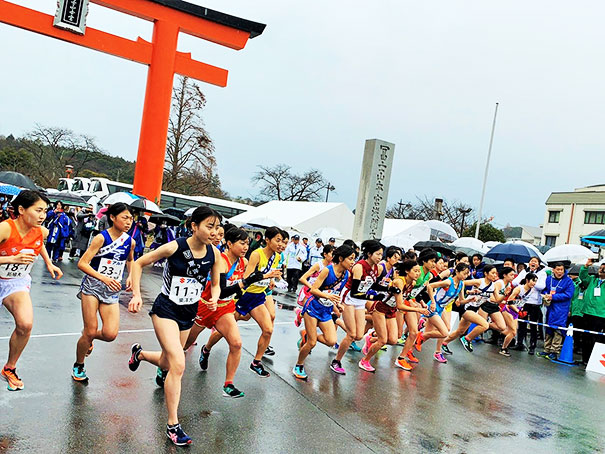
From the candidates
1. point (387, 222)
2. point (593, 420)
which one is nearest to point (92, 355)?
point (593, 420)

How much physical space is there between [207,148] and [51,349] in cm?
3453

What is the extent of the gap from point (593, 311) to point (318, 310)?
274 inches

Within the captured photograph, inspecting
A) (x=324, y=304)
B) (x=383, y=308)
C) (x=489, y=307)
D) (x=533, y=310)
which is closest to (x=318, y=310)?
(x=324, y=304)

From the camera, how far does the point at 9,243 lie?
4992mm

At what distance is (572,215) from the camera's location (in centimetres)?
4897

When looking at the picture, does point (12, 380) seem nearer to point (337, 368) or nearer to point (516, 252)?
Result: point (337, 368)

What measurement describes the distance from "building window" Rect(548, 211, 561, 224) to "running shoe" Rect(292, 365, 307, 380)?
1966 inches

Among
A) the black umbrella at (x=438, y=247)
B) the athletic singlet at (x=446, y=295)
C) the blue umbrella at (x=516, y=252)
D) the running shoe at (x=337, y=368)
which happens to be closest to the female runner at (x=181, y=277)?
the running shoe at (x=337, y=368)

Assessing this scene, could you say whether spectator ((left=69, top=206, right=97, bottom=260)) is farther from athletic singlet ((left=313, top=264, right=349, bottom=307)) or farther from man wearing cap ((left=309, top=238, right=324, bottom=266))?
athletic singlet ((left=313, top=264, right=349, bottom=307))

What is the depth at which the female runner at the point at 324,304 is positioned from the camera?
6.86m

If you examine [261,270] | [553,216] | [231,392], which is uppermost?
[553,216]

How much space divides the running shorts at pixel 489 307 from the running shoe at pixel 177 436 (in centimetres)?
759

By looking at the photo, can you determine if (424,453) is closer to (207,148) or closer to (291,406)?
(291,406)

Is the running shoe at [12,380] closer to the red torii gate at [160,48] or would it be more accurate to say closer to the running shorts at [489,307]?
the running shorts at [489,307]
